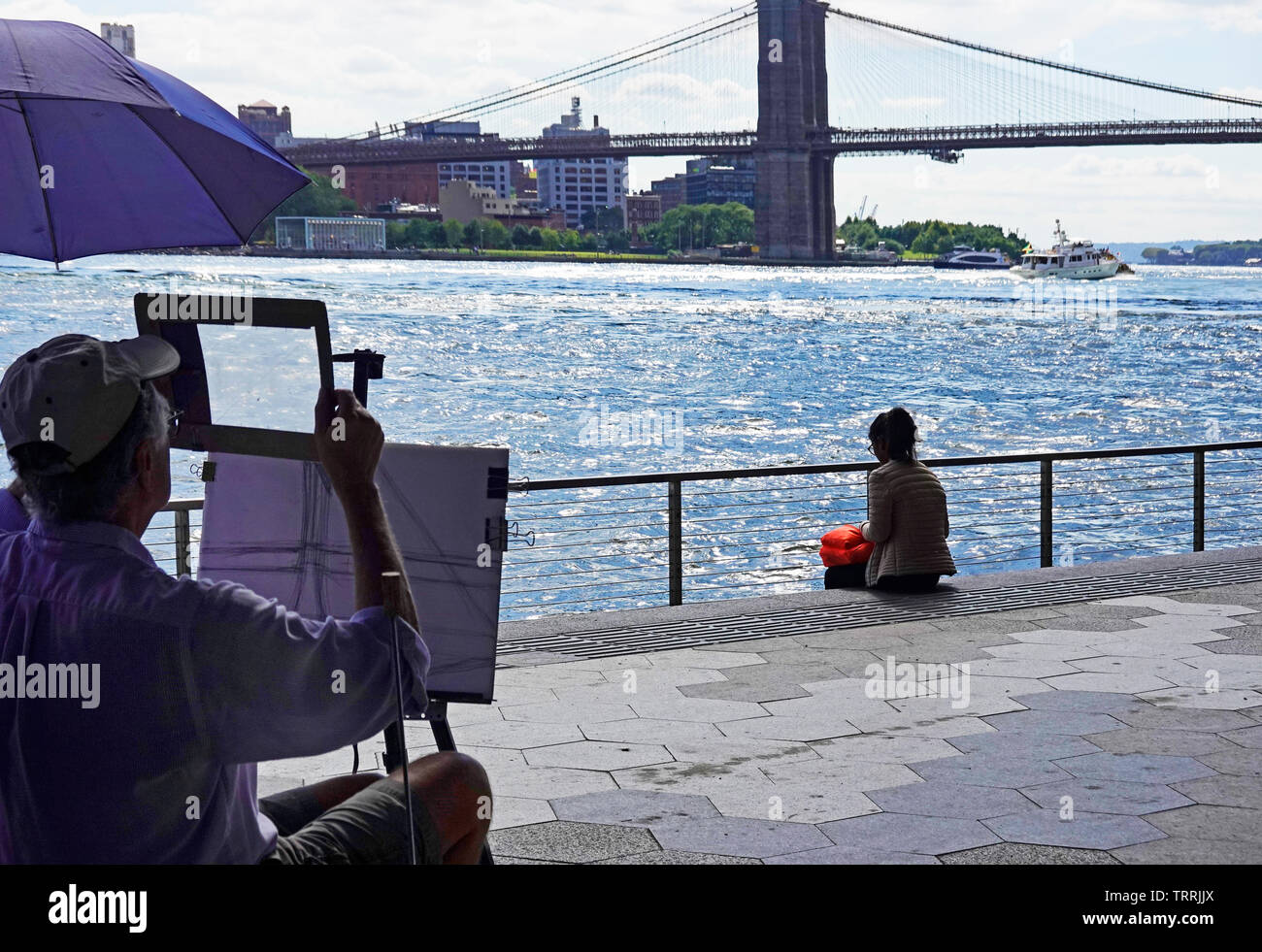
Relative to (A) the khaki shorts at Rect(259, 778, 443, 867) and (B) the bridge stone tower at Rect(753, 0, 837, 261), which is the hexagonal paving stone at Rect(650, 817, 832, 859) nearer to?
(A) the khaki shorts at Rect(259, 778, 443, 867)

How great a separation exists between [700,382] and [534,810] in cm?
3433

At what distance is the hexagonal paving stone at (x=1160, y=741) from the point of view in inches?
151

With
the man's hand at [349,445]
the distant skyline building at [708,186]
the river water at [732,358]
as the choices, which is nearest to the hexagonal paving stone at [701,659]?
the man's hand at [349,445]

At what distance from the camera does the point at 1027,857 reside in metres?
3.05

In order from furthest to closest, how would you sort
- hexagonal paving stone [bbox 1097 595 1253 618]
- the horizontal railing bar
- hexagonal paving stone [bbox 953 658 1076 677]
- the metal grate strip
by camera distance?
the horizontal railing bar < hexagonal paving stone [bbox 1097 595 1253 618] < the metal grate strip < hexagonal paving stone [bbox 953 658 1076 677]

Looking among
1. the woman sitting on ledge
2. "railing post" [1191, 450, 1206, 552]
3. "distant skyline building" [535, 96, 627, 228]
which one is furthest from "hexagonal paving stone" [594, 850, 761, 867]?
"distant skyline building" [535, 96, 627, 228]

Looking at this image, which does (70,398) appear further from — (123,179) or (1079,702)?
(1079,702)

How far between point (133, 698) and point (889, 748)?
8.67 feet

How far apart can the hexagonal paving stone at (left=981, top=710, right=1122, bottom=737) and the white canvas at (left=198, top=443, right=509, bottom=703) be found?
206cm

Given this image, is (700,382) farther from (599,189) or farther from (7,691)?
(599,189)

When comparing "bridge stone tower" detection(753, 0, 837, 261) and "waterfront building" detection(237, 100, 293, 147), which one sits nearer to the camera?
"bridge stone tower" detection(753, 0, 837, 261)

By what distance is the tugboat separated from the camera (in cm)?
9669

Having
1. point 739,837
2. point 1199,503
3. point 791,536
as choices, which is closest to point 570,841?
point 739,837

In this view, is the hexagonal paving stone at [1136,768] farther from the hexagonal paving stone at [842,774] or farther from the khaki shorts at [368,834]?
the khaki shorts at [368,834]
